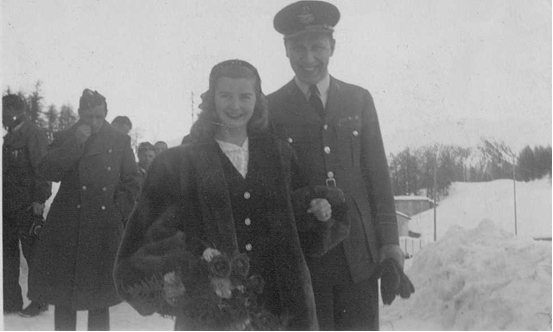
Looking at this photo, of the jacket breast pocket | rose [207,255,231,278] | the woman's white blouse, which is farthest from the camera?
the jacket breast pocket

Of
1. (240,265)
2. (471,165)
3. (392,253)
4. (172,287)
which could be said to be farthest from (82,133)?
(471,165)

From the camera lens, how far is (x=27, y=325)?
2.49 metres

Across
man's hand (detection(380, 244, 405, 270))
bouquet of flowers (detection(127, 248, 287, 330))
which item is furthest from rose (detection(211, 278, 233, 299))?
man's hand (detection(380, 244, 405, 270))

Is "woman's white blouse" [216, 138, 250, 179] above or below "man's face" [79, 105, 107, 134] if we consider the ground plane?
below

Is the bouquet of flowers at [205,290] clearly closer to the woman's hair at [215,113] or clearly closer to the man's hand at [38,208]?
the woman's hair at [215,113]

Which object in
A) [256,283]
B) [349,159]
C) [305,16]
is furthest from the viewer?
[305,16]

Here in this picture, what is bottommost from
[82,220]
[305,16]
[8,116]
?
[82,220]

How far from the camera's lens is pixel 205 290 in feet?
6.40

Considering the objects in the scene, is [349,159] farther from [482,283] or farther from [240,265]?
[482,283]

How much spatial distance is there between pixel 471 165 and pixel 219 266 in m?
1.40

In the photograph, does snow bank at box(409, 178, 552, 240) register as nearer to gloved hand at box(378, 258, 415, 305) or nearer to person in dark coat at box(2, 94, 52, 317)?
gloved hand at box(378, 258, 415, 305)

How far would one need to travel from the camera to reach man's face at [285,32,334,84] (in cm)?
235

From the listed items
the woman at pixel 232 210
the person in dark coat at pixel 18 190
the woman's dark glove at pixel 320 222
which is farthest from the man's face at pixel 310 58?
the person in dark coat at pixel 18 190

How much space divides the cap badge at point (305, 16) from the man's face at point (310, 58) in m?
0.07
